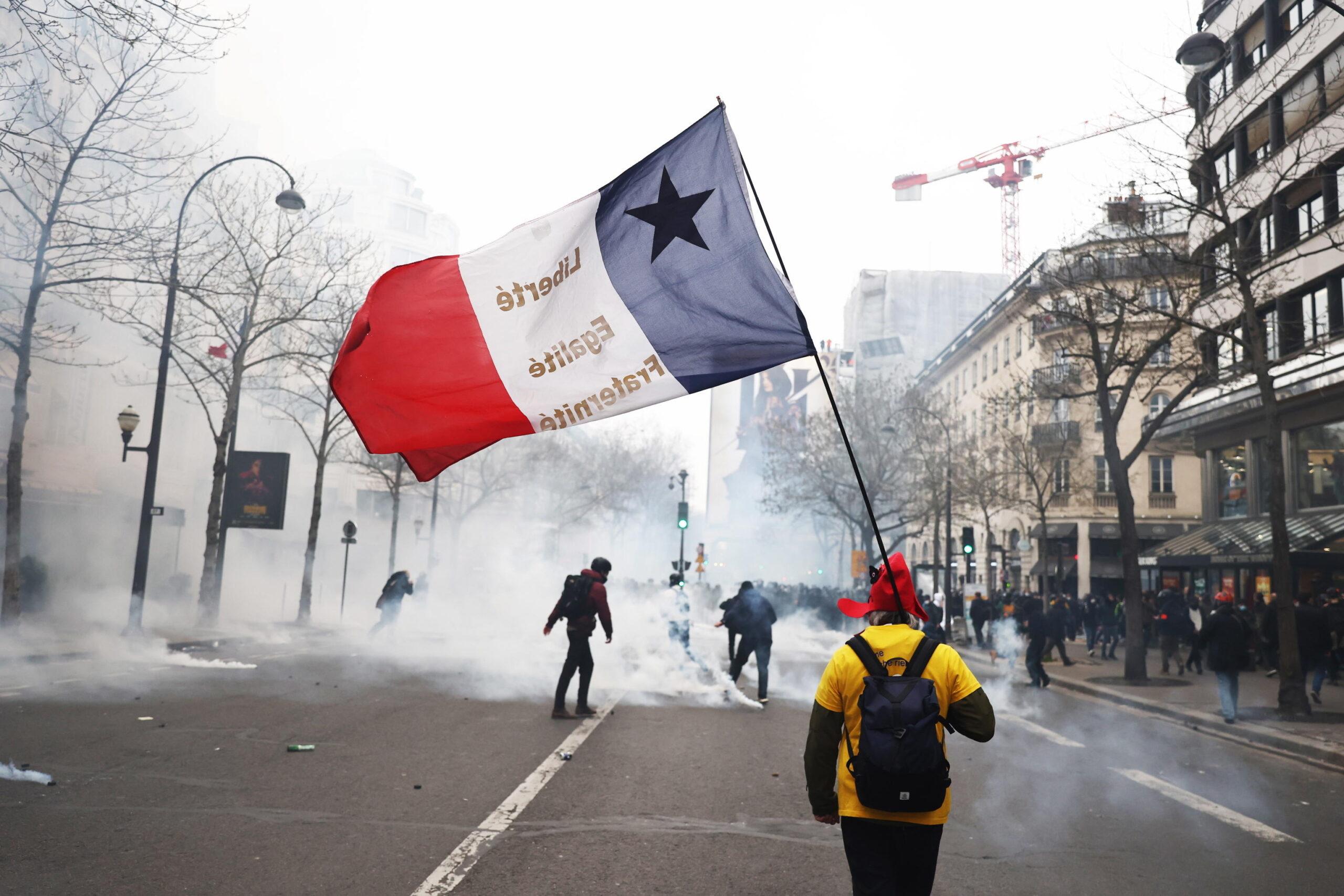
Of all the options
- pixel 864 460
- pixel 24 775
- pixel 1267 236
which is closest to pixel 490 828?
pixel 24 775

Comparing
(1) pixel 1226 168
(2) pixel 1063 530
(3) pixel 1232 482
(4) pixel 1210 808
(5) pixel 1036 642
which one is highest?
(1) pixel 1226 168

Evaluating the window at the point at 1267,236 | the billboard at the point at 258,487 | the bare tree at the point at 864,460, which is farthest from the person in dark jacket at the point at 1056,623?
the bare tree at the point at 864,460

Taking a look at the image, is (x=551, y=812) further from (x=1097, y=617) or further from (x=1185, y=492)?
(x=1185, y=492)

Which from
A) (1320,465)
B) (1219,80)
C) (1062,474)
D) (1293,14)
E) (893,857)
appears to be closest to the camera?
(893,857)

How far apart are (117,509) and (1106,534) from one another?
3978cm

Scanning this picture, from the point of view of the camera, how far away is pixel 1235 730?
1241 centimetres

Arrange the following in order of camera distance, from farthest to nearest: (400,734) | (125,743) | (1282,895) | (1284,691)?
1. (1284,691)
2. (400,734)
3. (125,743)
4. (1282,895)

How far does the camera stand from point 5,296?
19281 mm

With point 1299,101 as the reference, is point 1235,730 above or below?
below

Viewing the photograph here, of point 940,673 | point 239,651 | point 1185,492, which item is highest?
point 1185,492

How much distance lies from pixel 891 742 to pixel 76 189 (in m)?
18.4

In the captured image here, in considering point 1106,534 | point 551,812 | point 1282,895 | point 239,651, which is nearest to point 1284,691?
point 1282,895

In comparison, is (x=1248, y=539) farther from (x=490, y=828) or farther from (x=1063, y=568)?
(x=1063, y=568)

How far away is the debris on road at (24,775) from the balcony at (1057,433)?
3871 centimetres
